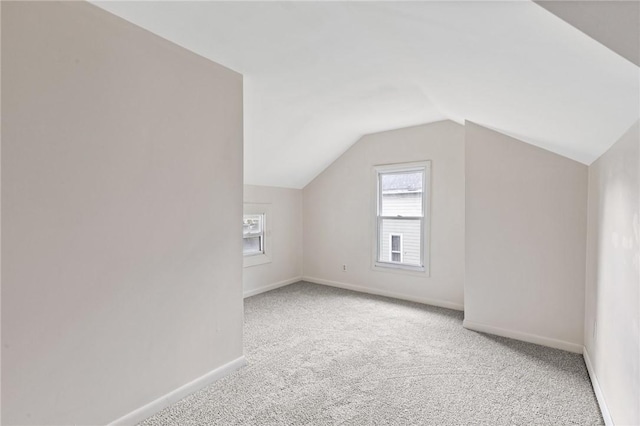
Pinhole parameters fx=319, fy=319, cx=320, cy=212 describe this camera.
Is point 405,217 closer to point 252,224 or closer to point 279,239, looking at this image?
point 279,239

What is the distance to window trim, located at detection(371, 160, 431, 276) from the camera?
13.7 feet

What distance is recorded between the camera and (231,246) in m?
2.44

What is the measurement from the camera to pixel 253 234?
15.3 ft

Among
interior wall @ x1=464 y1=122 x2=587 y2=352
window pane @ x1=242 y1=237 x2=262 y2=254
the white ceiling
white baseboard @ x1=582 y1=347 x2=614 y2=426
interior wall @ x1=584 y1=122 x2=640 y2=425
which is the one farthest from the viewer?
window pane @ x1=242 y1=237 x2=262 y2=254

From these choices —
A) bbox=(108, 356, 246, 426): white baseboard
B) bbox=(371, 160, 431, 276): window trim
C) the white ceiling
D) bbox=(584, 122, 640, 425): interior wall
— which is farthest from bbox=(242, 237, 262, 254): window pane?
bbox=(584, 122, 640, 425): interior wall

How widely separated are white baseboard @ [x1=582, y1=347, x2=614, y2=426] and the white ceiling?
5.08 feet

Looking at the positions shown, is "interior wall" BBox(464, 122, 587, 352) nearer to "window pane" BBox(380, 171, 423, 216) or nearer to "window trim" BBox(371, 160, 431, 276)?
"window trim" BBox(371, 160, 431, 276)

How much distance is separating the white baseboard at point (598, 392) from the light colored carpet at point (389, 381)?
0.14ft

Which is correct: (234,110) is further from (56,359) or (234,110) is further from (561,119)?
(561,119)

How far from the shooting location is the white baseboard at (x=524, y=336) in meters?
2.74

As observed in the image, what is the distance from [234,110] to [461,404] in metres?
2.57

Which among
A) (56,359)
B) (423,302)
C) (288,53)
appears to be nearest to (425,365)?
(423,302)

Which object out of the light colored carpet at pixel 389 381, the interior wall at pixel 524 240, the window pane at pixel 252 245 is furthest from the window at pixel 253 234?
the interior wall at pixel 524 240

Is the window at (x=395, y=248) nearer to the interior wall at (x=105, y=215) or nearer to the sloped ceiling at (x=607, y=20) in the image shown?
the interior wall at (x=105, y=215)
